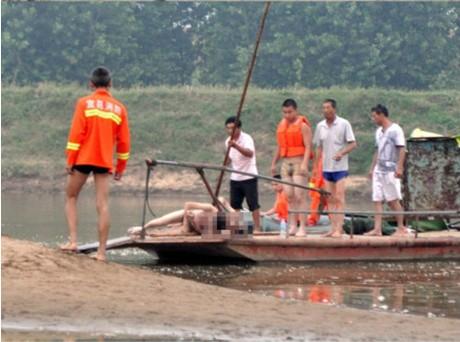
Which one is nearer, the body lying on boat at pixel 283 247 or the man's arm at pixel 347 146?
the body lying on boat at pixel 283 247

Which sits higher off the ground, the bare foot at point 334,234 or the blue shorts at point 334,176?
the blue shorts at point 334,176

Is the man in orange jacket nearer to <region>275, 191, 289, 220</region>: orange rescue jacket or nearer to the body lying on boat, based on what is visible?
the body lying on boat

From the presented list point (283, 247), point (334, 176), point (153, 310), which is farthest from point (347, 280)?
point (153, 310)

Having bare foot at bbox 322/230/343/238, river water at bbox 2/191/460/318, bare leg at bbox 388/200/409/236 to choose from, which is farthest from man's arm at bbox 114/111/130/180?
bare leg at bbox 388/200/409/236

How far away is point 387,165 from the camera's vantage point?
15.6m

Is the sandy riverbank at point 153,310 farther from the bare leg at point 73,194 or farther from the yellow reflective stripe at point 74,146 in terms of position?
the yellow reflective stripe at point 74,146

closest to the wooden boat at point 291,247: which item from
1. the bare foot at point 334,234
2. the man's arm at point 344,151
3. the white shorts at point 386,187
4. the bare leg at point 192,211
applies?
the bare foot at point 334,234

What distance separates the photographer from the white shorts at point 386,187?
15.7 metres

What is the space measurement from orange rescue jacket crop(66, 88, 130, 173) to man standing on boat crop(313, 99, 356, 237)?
4138mm

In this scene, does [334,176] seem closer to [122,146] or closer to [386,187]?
[386,187]

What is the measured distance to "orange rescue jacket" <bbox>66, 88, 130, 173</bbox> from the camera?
11383 mm

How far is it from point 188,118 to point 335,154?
3137 centimetres

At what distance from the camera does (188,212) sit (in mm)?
14680

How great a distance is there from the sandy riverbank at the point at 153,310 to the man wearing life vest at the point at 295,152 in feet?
14.2
